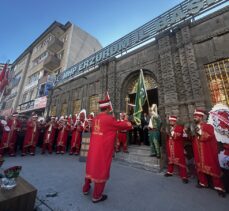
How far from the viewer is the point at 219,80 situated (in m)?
6.45

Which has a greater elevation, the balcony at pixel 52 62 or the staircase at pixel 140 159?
the balcony at pixel 52 62

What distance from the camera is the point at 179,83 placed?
291 inches

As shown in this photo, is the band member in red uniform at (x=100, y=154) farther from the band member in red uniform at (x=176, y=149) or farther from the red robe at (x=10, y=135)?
the red robe at (x=10, y=135)

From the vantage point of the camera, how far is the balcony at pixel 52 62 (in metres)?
23.3

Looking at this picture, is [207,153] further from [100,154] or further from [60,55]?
[60,55]

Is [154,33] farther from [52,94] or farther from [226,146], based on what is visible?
[52,94]

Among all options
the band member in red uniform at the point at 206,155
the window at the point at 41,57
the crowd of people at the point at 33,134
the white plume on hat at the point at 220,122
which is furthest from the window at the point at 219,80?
the window at the point at 41,57

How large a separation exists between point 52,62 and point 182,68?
72.4 ft

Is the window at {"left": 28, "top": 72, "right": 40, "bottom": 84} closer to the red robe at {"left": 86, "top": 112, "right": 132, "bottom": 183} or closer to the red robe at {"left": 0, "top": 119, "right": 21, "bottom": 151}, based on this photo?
the red robe at {"left": 0, "top": 119, "right": 21, "bottom": 151}

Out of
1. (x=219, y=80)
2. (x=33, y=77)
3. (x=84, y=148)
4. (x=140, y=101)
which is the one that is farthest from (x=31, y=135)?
(x=33, y=77)

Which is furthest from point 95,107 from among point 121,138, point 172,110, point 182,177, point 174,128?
point 182,177

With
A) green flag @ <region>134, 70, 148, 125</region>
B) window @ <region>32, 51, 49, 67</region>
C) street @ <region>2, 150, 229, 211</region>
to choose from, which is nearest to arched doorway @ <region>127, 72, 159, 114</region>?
green flag @ <region>134, 70, 148, 125</region>

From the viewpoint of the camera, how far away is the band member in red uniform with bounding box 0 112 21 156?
7336 mm

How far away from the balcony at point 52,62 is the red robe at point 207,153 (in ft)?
80.6
